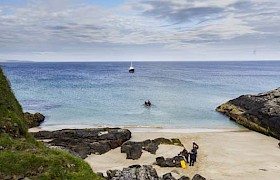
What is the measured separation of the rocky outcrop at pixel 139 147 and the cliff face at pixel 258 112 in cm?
1324

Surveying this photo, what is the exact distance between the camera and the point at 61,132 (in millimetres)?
34375

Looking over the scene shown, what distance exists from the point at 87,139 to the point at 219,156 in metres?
12.7

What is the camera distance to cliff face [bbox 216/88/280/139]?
39188 mm

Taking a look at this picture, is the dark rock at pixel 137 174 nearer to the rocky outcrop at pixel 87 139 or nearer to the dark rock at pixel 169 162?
the dark rock at pixel 169 162

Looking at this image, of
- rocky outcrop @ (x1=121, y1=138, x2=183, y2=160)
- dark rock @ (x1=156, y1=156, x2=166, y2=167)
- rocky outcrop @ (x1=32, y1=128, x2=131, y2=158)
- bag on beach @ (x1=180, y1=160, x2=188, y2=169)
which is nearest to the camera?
bag on beach @ (x1=180, y1=160, x2=188, y2=169)

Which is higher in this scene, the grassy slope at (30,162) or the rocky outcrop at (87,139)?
the grassy slope at (30,162)

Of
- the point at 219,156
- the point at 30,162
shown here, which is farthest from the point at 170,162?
the point at 30,162

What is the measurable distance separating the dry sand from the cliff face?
179 centimetres

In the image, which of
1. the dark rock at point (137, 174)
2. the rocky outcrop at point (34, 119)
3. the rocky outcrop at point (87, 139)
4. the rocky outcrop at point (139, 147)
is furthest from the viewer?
the rocky outcrop at point (34, 119)

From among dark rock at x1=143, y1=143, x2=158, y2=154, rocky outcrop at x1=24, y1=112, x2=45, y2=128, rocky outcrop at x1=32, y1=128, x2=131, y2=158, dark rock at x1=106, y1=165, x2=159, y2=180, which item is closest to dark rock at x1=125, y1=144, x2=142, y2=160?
dark rock at x1=143, y1=143, x2=158, y2=154

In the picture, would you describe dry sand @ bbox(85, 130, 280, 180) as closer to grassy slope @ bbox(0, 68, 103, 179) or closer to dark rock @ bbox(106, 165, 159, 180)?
dark rock @ bbox(106, 165, 159, 180)

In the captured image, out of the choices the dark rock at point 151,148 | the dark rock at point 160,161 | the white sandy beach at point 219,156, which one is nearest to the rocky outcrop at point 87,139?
the white sandy beach at point 219,156

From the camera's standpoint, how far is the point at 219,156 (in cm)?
2922

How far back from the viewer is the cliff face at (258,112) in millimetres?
39188
